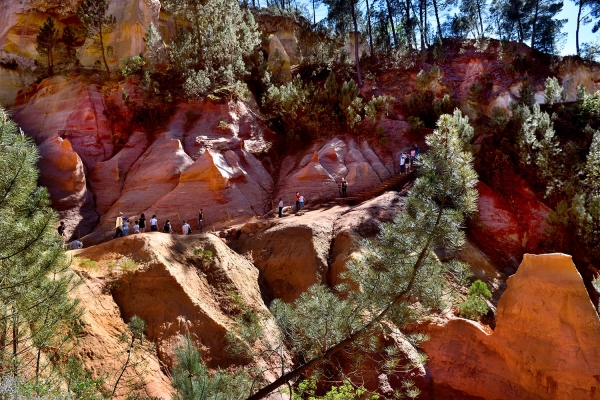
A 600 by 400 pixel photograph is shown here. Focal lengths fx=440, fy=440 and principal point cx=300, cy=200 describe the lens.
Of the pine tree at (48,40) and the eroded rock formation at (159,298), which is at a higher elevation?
the pine tree at (48,40)

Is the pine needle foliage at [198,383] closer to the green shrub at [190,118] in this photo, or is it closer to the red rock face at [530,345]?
the red rock face at [530,345]

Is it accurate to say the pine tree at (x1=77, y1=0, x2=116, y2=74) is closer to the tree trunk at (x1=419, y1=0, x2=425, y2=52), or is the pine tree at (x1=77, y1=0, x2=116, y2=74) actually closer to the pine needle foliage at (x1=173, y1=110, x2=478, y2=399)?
the tree trunk at (x1=419, y1=0, x2=425, y2=52)

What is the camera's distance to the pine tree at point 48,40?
32.8 m

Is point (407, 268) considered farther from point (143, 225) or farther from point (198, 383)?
point (143, 225)

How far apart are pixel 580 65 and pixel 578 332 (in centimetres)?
3448

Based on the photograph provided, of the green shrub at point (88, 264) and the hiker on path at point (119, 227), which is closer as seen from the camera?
the green shrub at point (88, 264)

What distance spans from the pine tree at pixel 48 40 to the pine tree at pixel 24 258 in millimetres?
30153

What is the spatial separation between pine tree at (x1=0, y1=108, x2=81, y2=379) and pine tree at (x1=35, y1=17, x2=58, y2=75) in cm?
3015

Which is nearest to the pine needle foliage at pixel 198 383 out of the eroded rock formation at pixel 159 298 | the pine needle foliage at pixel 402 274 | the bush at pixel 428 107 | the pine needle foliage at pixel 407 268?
the pine needle foliage at pixel 402 274

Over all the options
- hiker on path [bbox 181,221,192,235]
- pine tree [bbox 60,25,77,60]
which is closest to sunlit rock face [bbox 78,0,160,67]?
pine tree [bbox 60,25,77,60]

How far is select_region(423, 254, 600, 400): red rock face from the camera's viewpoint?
13.6 meters

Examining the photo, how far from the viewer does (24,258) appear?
795 centimetres

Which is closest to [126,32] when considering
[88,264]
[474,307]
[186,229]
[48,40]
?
[48,40]

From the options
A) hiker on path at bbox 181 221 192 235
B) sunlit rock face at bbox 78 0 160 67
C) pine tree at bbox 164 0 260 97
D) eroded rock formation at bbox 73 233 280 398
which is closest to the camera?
eroded rock formation at bbox 73 233 280 398
